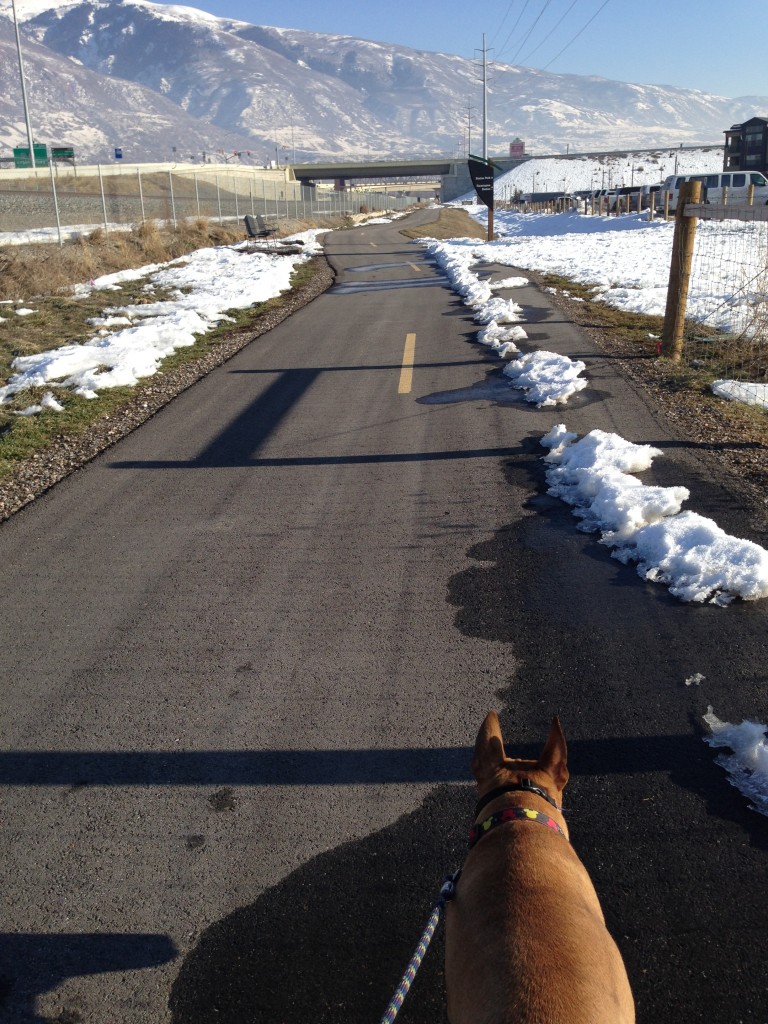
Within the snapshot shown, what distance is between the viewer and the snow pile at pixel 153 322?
1111cm

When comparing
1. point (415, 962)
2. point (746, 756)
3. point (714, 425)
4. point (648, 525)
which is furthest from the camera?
point (714, 425)

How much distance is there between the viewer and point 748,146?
73812mm

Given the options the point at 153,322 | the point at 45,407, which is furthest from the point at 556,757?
the point at 153,322

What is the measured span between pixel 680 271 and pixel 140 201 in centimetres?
3478

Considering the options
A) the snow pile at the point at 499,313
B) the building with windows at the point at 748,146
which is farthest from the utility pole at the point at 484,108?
the snow pile at the point at 499,313

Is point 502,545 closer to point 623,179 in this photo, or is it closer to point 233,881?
point 233,881

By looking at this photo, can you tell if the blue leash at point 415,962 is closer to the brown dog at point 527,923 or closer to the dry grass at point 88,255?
the brown dog at point 527,923

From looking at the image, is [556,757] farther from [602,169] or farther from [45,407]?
[602,169]

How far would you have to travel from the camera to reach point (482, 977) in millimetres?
1837

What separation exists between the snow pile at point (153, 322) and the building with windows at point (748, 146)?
60172 millimetres

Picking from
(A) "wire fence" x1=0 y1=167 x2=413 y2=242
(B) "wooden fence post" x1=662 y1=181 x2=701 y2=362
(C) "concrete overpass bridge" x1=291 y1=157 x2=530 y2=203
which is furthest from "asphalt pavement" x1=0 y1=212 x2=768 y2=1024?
(C) "concrete overpass bridge" x1=291 y1=157 x2=530 y2=203

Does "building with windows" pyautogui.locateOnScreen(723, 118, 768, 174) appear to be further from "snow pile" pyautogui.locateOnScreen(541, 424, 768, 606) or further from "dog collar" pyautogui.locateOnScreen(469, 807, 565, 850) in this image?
"dog collar" pyautogui.locateOnScreen(469, 807, 565, 850)

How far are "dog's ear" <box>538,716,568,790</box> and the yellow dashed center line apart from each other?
8.20 metres

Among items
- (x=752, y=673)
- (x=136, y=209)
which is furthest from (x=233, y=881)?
(x=136, y=209)
